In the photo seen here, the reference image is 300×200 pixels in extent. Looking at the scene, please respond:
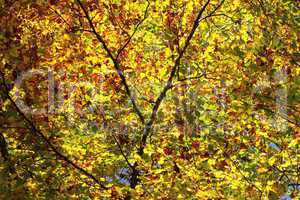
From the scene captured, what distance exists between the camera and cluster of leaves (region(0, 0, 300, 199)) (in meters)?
5.88

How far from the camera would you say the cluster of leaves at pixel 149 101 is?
19.3ft

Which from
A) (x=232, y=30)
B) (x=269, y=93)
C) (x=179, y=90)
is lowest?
(x=269, y=93)

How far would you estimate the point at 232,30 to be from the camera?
430 inches

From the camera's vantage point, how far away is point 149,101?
8.65 m

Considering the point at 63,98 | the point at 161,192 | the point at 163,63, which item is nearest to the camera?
the point at 161,192

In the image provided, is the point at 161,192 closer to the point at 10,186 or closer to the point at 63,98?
the point at 10,186

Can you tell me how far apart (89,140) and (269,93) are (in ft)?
21.5

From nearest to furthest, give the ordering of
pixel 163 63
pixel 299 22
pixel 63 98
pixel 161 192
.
A: pixel 299 22
pixel 161 192
pixel 163 63
pixel 63 98

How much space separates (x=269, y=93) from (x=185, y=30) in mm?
4685

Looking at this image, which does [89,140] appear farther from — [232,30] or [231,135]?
[232,30]

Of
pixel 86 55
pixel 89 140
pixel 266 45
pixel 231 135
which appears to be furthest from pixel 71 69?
pixel 266 45

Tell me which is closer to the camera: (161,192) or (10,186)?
(10,186)

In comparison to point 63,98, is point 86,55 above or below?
above

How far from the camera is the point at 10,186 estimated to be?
6453mm
